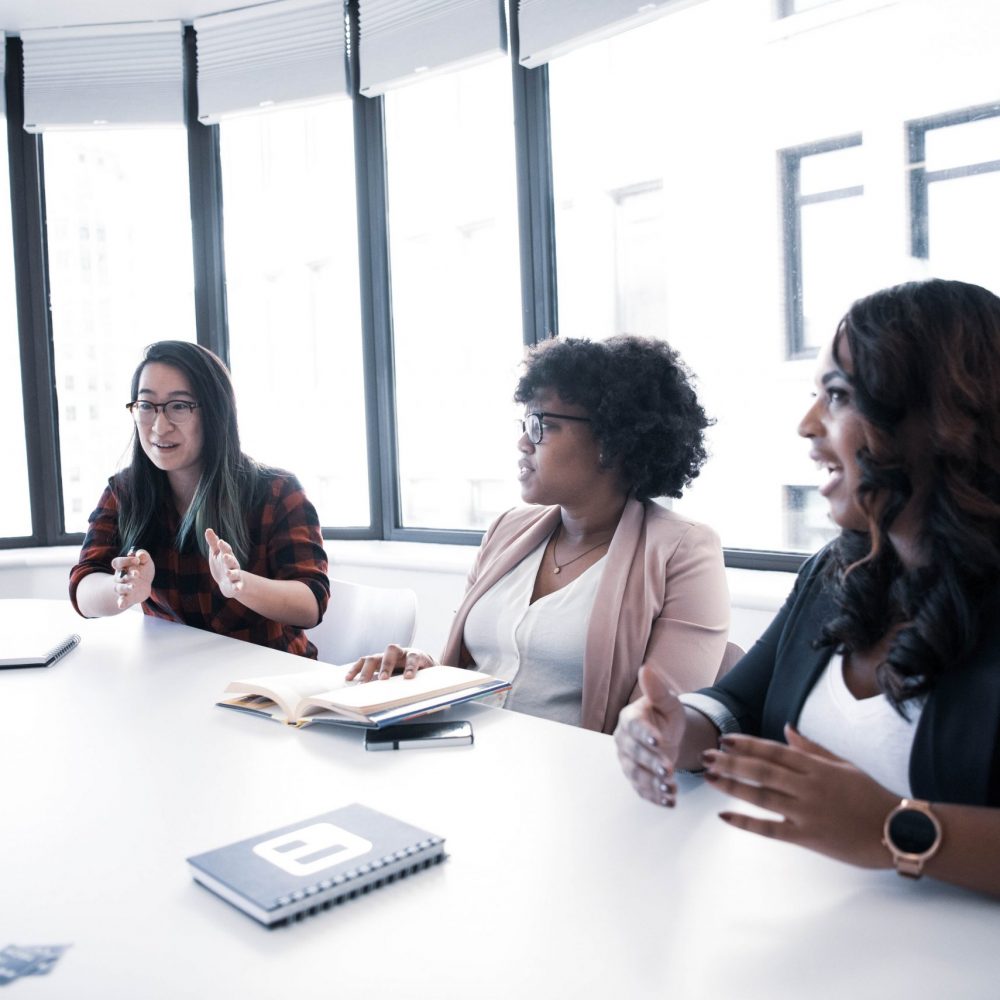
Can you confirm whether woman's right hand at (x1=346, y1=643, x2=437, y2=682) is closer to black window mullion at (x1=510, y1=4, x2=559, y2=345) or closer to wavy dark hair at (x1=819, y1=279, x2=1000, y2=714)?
wavy dark hair at (x1=819, y1=279, x2=1000, y2=714)

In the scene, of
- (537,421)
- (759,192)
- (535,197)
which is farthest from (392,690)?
(535,197)

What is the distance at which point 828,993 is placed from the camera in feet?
2.40

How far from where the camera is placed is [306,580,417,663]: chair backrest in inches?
88.5

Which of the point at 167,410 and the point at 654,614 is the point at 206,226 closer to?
the point at 167,410

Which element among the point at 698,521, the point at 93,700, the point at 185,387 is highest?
the point at 185,387

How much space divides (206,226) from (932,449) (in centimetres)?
391

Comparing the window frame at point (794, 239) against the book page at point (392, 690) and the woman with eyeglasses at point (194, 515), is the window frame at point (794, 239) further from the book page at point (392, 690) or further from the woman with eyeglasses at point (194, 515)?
the book page at point (392, 690)

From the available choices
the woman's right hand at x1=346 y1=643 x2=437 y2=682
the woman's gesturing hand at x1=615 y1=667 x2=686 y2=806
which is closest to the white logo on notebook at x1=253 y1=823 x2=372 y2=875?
the woman's gesturing hand at x1=615 y1=667 x2=686 y2=806

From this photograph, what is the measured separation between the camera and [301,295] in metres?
4.39

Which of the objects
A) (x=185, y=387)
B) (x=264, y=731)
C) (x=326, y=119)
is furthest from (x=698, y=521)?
(x=326, y=119)

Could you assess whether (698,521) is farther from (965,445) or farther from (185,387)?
(185,387)

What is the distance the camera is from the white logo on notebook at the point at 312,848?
3.06 feet

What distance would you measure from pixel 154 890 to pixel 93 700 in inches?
33.9

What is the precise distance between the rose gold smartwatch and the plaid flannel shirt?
1.69m
